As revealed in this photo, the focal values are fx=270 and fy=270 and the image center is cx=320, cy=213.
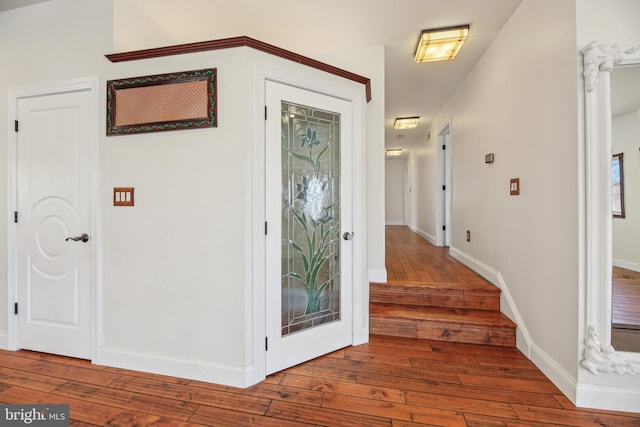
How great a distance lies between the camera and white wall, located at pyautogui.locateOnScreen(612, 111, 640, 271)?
5.09 ft

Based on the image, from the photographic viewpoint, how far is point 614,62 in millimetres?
1539

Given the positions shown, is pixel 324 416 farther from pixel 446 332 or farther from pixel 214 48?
pixel 214 48

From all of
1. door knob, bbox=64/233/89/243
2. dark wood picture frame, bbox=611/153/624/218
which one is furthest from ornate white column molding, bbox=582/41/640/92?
door knob, bbox=64/233/89/243

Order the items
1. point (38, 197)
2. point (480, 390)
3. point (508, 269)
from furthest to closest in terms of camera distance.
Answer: point (508, 269) → point (38, 197) → point (480, 390)

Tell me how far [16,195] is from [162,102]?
5.25 ft

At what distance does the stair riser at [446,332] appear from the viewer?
2.33m

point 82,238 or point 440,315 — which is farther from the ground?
point 82,238

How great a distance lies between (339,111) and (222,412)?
2253 millimetres

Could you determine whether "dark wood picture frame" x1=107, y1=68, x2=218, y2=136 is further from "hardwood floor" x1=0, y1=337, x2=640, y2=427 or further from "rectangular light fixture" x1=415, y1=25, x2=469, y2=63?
"rectangular light fixture" x1=415, y1=25, x2=469, y2=63

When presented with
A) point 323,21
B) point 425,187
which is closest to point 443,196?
point 425,187

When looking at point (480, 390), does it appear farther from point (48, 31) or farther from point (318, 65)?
point (48, 31)

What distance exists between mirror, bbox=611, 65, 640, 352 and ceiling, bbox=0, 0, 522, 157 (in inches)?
49.9

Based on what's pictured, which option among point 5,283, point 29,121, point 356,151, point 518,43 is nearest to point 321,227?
point 356,151

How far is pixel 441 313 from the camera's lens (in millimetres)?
2559
